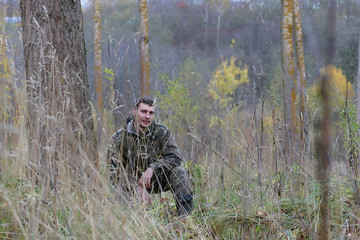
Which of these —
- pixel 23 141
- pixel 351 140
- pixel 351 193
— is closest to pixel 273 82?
pixel 351 140

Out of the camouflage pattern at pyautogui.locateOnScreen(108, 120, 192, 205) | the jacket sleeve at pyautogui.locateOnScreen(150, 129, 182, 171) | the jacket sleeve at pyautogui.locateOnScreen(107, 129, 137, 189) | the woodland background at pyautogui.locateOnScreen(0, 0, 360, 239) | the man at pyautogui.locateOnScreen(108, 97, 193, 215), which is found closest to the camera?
the woodland background at pyautogui.locateOnScreen(0, 0, 360, 239)

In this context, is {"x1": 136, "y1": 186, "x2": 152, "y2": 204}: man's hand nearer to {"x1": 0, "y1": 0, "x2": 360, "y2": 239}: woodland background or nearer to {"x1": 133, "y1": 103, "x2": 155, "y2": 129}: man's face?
{"x1": 0, "y1": 0, "x2": 360, "y2": 239}: woodland background

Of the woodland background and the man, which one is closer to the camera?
the woodland background

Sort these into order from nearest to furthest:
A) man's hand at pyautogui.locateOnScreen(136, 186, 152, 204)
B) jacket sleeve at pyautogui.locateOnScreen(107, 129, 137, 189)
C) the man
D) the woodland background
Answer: the woodland background → jacket sleeve at pyautogui.locateOnScreen(107, 129, 137, 189) → man's hand at pyautogui.locateOnScreen(136, 186, 152, 204) → the man

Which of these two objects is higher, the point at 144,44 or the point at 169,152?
the point at 144,44

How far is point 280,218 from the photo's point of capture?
259cm

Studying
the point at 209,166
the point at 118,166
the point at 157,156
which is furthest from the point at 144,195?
the point at 209,166

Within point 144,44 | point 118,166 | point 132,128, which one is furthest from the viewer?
point 144,44

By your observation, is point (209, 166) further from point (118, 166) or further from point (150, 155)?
point (118, 166)

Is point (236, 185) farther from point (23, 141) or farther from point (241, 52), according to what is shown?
point (241, 52)

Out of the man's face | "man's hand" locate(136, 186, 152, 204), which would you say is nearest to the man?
the man's face

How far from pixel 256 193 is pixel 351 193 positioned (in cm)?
63

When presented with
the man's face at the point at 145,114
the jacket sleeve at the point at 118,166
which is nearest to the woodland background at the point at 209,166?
the jacket sleeve at the point at 118,166

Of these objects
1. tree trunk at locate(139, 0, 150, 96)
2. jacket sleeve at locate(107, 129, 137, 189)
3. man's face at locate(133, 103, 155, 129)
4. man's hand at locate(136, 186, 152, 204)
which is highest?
tree trunk at locate(139, 0, 150, 96)
